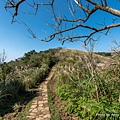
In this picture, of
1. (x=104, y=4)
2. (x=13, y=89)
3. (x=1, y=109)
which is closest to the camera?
(x=104, y=4)

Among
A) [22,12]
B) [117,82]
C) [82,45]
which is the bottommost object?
[117,82]

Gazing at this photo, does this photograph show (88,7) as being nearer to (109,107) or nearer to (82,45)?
(82,45)

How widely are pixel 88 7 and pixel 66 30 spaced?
67 cm

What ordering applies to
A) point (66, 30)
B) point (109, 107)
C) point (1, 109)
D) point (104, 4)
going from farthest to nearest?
point (1, 109) < point (66, 30) < point (109, 107) < point (104, 4)

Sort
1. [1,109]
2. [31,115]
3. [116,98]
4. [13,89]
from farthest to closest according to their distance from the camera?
[13,89]
[1,109]
[31,115]
[116,98]

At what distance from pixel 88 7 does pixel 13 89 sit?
4.98 m

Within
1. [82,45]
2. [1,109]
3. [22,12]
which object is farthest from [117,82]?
[1,109]

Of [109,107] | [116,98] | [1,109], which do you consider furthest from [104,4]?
[1,109]

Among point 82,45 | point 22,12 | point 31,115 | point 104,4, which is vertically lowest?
point 31,115

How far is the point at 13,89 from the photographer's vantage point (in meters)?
6.53

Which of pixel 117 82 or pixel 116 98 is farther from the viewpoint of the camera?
pixel 117 82

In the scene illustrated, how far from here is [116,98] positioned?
3.60 meters

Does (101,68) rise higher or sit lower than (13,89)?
higher

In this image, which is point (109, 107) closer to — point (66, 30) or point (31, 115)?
point (66, 30)
